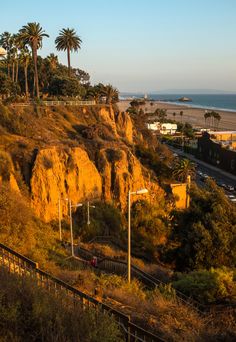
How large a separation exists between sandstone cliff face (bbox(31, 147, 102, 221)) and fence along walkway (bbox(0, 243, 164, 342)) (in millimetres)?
21668

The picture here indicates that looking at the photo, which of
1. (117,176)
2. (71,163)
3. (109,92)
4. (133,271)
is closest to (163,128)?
(109,92)

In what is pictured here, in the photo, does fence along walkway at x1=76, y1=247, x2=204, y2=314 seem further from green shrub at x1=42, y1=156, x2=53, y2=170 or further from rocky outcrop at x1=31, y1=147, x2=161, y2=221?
green shrub at x1=42, y1=156, x2=53, y2=170

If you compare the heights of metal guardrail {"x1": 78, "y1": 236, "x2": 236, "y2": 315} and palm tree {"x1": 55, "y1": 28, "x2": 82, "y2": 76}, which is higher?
palm tree {"x1": 55, "y1": 28, "x2": 82, "y2": 76}

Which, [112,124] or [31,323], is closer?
[31,323]

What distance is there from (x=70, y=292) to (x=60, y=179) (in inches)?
1101

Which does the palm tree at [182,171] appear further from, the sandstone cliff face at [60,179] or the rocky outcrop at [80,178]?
the sandstone cliff face at [60,179]

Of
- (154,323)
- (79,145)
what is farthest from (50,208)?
(154,323)

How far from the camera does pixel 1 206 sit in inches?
789

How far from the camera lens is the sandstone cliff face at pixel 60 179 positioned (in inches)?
1363

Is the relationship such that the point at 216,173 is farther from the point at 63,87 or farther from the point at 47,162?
the point at 47,162

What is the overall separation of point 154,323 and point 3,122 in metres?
36.3

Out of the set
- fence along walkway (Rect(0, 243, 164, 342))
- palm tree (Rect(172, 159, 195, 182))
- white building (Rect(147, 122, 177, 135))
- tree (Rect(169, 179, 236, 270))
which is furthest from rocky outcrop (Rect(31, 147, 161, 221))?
white building (Rect(147, 122, 177, 135))

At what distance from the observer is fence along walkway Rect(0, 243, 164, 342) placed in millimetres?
8148

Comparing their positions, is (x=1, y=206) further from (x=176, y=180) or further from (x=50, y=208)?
(x=176, y=180)
